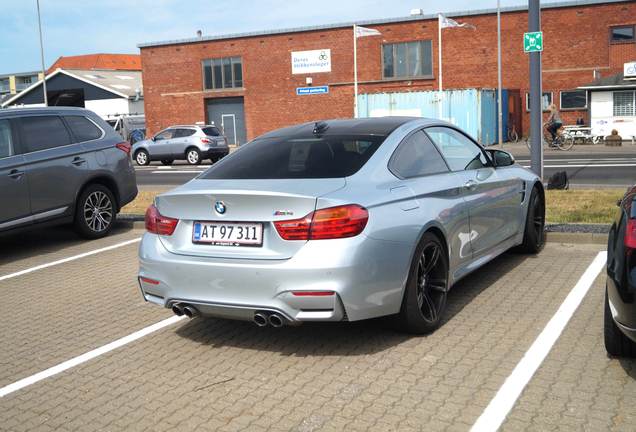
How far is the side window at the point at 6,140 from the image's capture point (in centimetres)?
857

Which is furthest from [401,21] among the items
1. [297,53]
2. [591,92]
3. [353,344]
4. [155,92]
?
[353,344]

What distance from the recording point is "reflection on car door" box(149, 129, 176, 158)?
30.1m

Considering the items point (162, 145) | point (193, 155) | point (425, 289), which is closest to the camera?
point (425, 289)

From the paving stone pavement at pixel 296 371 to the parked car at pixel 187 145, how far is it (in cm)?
2338

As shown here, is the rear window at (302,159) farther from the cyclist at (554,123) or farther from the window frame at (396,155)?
the cyclist at (554,123)

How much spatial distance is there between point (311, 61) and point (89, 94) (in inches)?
1084

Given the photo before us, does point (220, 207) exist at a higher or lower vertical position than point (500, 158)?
lower

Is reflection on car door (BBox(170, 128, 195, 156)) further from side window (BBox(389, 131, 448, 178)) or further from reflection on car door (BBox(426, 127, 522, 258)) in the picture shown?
side window (BBox(389, 131, 448, 178))

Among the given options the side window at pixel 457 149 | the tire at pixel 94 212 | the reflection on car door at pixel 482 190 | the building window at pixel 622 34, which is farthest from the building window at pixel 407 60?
the side window at pixel 457 149

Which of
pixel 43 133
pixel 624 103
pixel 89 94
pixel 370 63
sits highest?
pixel 89 94

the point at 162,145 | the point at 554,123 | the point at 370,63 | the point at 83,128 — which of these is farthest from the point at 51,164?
the point at 370,63

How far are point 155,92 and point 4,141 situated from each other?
4130cm

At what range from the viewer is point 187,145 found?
97.0ft

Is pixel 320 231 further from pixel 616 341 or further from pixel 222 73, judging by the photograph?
pixel 222 73
